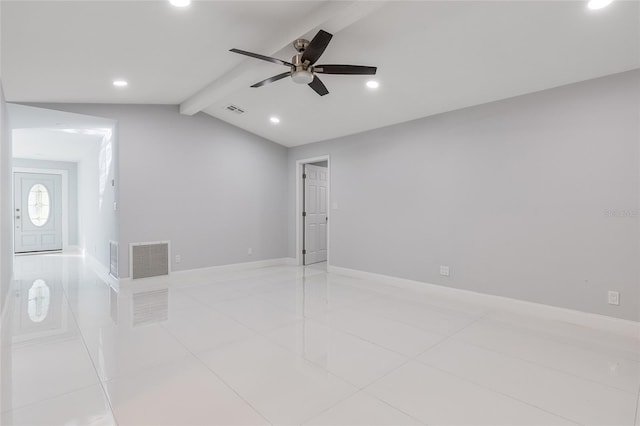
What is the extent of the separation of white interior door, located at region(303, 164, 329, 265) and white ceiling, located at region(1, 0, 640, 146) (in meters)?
2.76

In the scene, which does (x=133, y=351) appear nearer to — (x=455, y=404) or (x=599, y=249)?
(x=455, y=404)

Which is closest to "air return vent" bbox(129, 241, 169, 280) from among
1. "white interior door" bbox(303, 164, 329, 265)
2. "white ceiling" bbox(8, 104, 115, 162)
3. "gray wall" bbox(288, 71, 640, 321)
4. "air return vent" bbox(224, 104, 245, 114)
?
"white ceiling" bbox(8, 104, 115, 162)

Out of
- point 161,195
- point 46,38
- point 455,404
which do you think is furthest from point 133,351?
point 161,195

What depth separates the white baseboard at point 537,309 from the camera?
2994 mm

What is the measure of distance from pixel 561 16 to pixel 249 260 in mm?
5552

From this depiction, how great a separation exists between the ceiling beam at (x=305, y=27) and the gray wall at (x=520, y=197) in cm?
233

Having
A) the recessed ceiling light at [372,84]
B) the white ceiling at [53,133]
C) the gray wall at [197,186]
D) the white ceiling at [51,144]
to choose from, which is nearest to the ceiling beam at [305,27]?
the recessed ceiling light at [372,84]

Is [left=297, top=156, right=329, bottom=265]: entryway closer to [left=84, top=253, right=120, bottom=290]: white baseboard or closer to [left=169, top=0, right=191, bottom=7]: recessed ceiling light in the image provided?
[left=84, top=253, right=120, bottom=290]: white baseboard

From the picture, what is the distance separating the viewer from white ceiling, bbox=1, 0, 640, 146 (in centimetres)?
241

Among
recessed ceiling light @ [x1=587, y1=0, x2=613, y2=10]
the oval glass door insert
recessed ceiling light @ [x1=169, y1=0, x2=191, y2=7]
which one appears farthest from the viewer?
the oval glass door insert

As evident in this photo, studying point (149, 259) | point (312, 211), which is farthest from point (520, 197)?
point (149, 259)

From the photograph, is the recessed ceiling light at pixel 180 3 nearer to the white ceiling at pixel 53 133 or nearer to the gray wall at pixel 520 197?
the white ceiling at pixel 53 133

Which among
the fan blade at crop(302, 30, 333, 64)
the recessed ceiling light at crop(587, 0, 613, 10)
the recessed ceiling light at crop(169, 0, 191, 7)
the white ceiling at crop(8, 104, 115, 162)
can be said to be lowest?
the fan blade at crop(302, 30, 333, 64)

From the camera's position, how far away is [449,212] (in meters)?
4.27
